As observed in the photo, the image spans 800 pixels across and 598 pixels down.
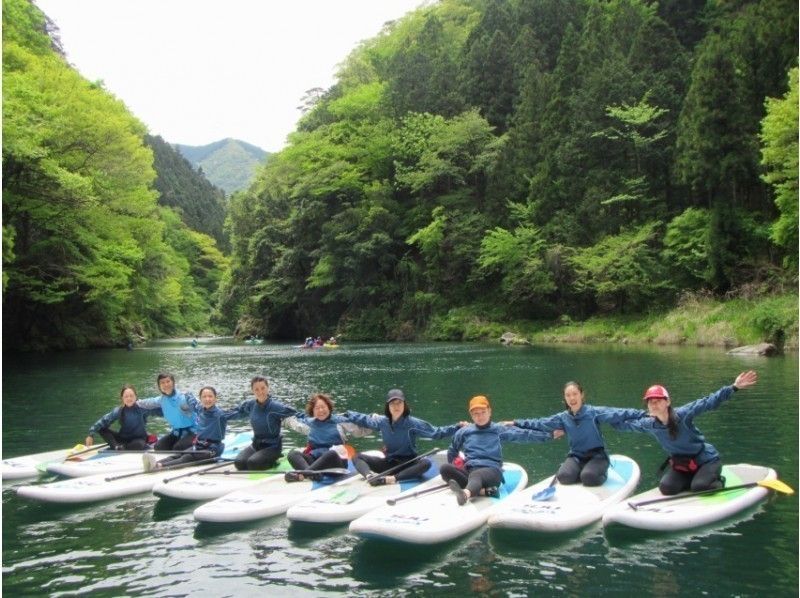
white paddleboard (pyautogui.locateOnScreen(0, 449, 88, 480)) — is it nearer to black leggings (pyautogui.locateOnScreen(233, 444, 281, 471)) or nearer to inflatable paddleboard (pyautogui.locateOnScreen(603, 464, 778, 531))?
black leggings (pyautogui.locateOnScreen(233, 444, 281, 471))

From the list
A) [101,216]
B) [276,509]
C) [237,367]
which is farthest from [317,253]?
[276,509]

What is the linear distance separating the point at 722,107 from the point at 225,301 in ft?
151

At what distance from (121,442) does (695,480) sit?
8.70m

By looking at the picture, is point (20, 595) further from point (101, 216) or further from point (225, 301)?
point (225, 301)

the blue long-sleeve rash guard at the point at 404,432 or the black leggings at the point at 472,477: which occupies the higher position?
the blue long-sleeve rash guard at the point at 404,432

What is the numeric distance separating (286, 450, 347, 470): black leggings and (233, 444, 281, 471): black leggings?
25.3 inches

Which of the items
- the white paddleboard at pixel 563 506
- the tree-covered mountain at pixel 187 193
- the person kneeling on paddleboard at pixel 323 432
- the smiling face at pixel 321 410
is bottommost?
the white paddleboard at pixel 563 506

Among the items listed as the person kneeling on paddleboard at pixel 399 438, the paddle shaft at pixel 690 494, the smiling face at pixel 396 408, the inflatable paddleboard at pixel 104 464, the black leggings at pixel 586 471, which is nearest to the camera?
the paddle shaft at pixel 690 494

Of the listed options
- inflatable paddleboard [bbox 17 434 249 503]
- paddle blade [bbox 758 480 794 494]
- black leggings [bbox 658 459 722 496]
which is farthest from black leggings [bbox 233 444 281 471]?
paddle blade [bbox 758 480 794 494]

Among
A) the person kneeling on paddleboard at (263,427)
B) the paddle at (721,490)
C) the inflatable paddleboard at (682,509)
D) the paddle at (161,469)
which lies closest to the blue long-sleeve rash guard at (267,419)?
the person kneeling on paddleboard at (263,427)

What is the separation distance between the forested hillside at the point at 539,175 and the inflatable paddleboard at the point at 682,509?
2263 cm

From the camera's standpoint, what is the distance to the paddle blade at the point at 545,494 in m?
8.05

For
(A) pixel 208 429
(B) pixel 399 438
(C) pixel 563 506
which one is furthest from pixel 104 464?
(C) pixel 563 506

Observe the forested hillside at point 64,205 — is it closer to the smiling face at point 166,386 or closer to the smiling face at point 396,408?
the smiling face at point 166,386
